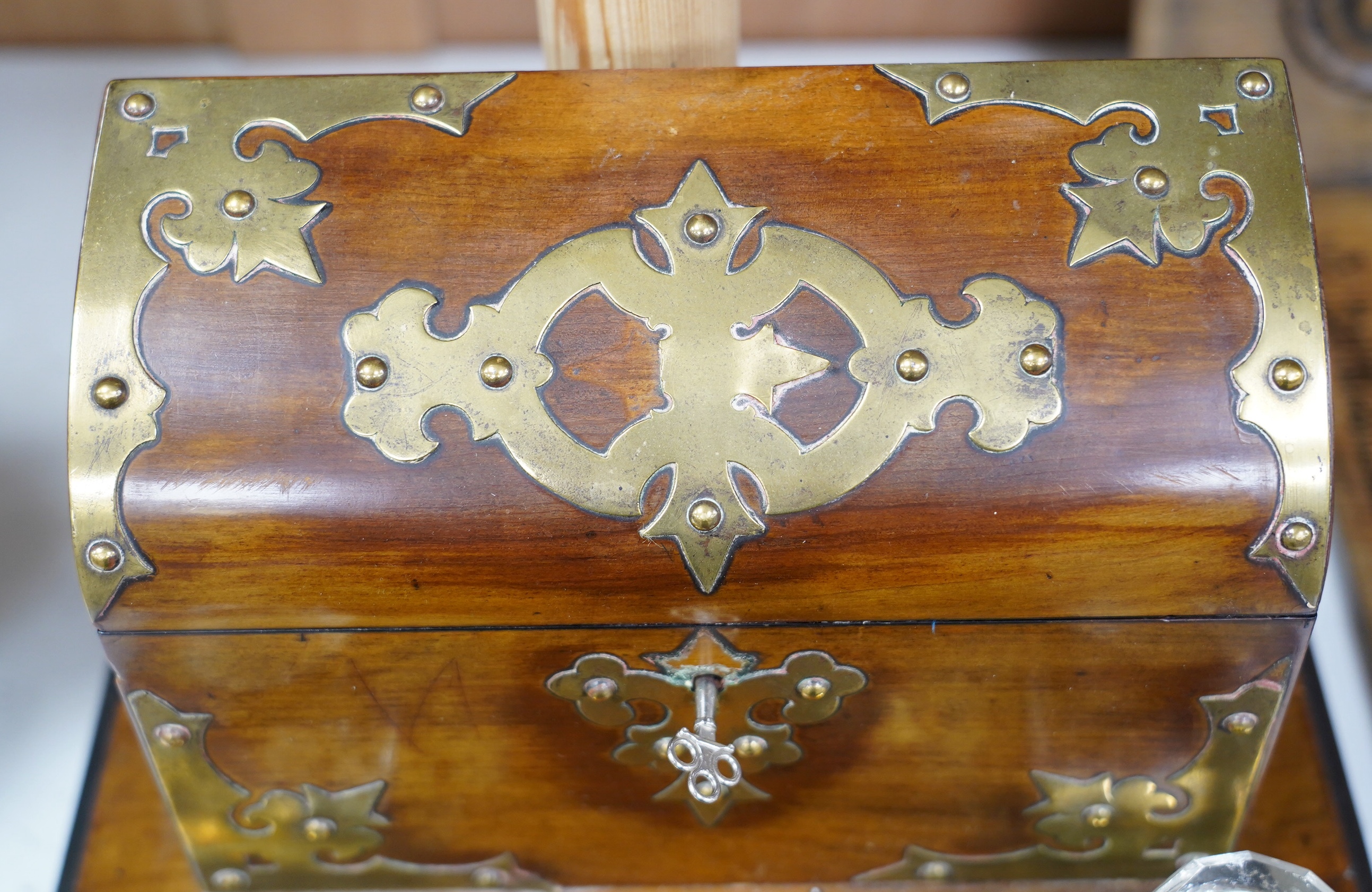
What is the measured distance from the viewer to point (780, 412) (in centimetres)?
103

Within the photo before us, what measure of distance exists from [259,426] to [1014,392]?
0.65 meters

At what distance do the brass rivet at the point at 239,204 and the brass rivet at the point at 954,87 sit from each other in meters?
0.64

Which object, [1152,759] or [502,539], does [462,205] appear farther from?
[1152,759]

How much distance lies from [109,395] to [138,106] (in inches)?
11.2

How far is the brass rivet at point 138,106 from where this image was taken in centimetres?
111

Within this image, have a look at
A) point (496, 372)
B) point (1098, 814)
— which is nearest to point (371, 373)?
point (496, 372)

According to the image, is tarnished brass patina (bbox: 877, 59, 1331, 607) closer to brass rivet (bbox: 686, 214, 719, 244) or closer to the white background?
brass rivet (bbox: 686, 214, 719, 244)

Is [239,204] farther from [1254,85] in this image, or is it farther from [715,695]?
[1254,85]

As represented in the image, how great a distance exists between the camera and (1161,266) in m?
1.05

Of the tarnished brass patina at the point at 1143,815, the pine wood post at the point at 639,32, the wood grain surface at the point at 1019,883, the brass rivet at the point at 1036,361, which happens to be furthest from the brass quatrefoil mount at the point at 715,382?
the wood grain surface at the point at 1019,883

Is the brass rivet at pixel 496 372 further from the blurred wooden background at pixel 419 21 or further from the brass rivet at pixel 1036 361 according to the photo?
the blurred wooden background at pixel 419 21

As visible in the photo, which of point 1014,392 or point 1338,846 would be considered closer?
point 1014,392

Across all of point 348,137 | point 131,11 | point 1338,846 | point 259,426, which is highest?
point 131,11

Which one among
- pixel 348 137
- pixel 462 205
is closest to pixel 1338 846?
pixel 462 205
